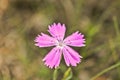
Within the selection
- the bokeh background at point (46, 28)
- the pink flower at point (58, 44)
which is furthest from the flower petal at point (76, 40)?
the bokeh background at point (46, 28)

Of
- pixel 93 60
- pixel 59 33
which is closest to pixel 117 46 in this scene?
pixel 93 60

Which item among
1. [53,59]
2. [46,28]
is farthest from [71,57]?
[46,28]

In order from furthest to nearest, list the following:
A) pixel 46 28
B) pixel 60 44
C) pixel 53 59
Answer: pixel 46 28, pixel 60 44, pixel 53 59

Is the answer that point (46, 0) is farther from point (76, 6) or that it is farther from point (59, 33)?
point (59, 33)

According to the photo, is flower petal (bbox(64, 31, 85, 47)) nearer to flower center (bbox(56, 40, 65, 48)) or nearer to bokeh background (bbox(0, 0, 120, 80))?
flower center (bbox(56, 40, 65, 48))

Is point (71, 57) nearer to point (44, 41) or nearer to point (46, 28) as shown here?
point (44, 41)

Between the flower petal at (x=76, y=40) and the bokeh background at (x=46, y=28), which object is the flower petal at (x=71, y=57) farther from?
the bokeh background at (x=46, y=28)
